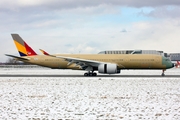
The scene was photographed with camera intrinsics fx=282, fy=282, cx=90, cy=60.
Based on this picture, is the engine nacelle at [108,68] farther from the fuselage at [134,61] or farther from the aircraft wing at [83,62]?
the fuselage at [134,61]

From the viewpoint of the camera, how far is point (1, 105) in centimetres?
1176

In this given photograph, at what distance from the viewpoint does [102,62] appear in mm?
32781

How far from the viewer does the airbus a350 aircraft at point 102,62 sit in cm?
3177

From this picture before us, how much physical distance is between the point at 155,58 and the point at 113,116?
24.3m

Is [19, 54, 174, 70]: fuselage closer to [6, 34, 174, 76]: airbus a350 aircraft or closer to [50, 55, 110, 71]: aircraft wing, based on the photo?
[6, 34, 174, 76]: airbus a350 aircraft

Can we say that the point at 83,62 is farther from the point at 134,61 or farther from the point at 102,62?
the point at 134,61

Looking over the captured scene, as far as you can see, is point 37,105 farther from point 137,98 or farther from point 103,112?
point 137,98

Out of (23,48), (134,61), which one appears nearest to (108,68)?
(134,61)

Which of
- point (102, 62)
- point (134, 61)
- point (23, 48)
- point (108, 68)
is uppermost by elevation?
point (23, 48)

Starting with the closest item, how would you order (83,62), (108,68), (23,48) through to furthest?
(108,68) < (83,62) < (23,48)

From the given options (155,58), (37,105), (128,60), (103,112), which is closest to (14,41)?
(128,60)

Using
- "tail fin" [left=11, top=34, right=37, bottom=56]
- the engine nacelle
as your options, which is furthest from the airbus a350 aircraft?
"tail fin" [left=11, top=34, right=37, bottom=56]

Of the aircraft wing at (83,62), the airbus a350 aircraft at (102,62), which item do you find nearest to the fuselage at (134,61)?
the airbus a350 aircraft at (102,62)

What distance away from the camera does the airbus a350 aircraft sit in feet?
104
